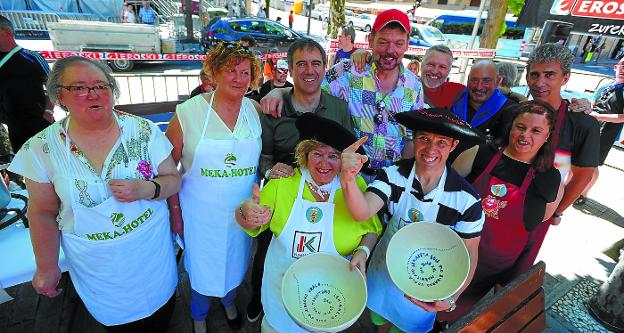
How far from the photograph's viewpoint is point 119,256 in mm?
1872

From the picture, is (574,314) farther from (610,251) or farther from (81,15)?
(81,15)

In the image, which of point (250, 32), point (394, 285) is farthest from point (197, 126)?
point (250, 32)

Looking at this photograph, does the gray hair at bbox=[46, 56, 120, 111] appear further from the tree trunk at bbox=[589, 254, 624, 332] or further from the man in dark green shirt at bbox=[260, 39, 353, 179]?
the tree trunk at bbox=[589, 254, 624, 332]

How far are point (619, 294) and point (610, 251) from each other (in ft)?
5.43

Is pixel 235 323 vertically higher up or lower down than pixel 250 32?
lower down

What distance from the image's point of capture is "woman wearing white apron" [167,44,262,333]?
2.10m

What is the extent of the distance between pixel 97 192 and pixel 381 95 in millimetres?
1966

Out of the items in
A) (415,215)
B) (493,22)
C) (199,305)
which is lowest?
(199,305)

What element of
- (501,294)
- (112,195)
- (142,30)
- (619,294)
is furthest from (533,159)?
(142,30)

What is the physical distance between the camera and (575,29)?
5.07 metres

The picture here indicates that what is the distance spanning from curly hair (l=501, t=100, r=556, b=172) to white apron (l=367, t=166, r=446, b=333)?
2.55 feet

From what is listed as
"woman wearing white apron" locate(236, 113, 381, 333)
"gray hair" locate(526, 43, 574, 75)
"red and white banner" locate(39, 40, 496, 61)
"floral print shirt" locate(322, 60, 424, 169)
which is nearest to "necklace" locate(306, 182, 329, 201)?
"woman wearing white apron" locate(236, 113, 381, 333)

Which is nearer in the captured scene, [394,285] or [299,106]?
[394,285]

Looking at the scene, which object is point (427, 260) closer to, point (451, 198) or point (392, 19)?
point (451, 198)
